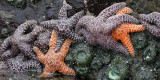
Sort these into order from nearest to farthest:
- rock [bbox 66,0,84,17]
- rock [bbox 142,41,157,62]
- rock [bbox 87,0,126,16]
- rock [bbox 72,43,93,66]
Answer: rock [bbox 142,41,157,62] → rock [bbox 72,43,93,66] → rock [bbox 87,0,126,16] → rock [bbox 66,0,84,17]

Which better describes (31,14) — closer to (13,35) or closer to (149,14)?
(13,35)

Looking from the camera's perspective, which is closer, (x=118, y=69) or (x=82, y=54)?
(x=118, y=69)

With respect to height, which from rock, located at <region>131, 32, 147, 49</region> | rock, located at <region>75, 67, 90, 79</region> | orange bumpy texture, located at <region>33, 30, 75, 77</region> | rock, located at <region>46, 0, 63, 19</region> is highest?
rock, located at <region>46, 0, 63, 19</region>

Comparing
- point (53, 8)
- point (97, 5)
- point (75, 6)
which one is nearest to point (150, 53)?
point (97, 5)

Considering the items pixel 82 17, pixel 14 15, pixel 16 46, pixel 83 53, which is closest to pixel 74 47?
pixel 83 53

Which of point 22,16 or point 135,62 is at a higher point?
point 22,16

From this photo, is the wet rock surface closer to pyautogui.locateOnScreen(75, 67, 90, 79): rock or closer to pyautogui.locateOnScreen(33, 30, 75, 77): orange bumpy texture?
A: pyautogui.locateOnScreen(75, 67, 90, 79): rock

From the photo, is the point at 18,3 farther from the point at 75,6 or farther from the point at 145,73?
the point at 145,73

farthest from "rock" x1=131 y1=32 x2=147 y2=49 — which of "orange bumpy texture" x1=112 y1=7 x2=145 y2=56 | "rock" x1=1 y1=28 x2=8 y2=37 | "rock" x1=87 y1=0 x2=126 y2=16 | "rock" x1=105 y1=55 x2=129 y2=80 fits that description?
"rock" x1=1 y1=28 x2=8 y2=37
